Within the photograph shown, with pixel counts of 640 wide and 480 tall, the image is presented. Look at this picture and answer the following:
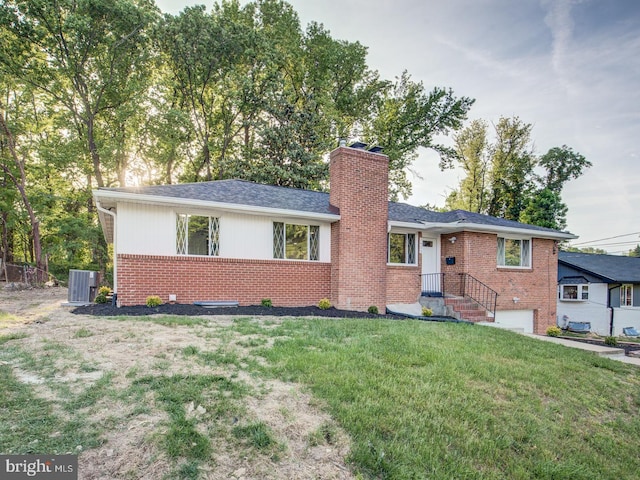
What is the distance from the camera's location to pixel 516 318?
42.6 feet

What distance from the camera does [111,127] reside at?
70.8ft

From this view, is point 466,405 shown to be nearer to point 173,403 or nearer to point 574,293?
point 173,403

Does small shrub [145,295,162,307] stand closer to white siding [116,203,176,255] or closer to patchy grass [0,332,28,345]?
white siding [116,203,176,255]

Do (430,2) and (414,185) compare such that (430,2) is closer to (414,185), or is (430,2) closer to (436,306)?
(436,306)

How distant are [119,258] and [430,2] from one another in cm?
1070

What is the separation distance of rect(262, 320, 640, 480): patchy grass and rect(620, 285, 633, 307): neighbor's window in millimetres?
17353

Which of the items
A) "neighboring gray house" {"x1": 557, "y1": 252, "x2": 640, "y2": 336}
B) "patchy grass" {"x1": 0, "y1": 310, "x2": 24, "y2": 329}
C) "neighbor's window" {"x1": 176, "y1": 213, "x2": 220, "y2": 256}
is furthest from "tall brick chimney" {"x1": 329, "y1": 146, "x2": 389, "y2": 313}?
"neighboring gray house" {"x1": 557, "y1": 252, "x2": 640, "y2": 336}

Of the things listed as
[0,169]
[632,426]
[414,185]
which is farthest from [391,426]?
[0,169]

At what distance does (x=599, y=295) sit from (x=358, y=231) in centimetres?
1734

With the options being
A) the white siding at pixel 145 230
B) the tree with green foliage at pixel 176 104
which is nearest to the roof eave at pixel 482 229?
the white siding at pixel 145 230

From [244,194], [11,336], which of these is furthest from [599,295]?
[11,336]

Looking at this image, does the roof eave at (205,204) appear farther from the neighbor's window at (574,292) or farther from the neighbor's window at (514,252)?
the neighbor's window at (574,292)

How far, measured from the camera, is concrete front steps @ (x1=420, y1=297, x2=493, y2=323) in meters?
11.0

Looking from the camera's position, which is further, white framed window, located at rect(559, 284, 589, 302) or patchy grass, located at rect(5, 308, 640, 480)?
white framed window, located at rect(559, 284, 589, 302)
